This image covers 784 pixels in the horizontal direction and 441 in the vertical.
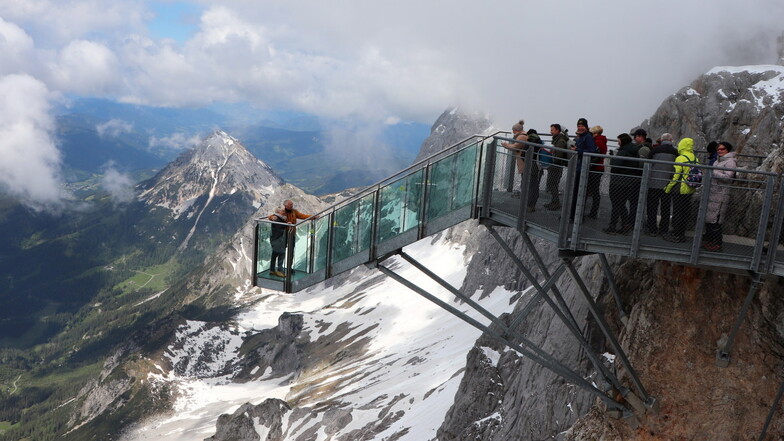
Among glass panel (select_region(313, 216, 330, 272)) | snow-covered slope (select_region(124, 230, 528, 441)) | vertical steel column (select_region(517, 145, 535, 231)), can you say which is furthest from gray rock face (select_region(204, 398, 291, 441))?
vertical steel column (select_region(517, 145, 535, 231))

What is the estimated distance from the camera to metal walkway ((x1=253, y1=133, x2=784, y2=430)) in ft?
41.4

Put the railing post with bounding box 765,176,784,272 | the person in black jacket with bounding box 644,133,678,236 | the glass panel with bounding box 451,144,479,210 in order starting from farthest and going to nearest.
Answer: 1. the glass panel with bounding box 451,144,479,210
2. the person in black jacket with bounding box 644,133,678,236
3. the railing post with bounding box 765,176,784,272

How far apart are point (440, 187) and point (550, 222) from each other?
293 cm

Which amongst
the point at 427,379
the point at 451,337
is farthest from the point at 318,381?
the point at 427,379

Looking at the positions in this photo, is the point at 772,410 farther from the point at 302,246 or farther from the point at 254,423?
the point at 254,423

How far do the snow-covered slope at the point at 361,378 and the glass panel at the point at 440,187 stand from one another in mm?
44641

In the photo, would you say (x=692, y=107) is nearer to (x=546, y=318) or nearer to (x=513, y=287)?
(x=546, y=318)

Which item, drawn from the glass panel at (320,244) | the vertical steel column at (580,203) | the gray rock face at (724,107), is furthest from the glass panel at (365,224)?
the gray rock face at (724,107)

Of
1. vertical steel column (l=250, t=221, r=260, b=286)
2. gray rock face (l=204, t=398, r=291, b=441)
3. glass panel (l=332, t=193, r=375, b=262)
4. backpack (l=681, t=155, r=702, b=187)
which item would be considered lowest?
gray rock face (l=204, t=398, r=291, b=441)

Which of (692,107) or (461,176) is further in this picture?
(692,107)

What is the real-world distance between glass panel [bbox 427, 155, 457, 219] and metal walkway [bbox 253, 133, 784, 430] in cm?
3

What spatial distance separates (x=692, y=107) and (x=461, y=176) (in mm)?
30648

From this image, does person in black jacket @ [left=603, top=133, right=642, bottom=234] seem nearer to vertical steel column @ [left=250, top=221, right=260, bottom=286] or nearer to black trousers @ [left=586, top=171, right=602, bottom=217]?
black trousers @ [left=586, top=171, right=602, bottom=217]

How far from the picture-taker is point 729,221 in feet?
46.2
